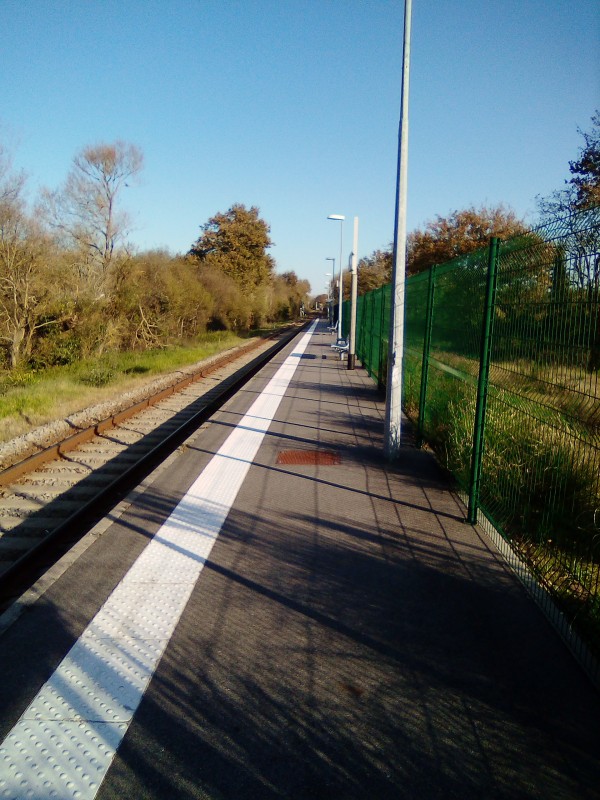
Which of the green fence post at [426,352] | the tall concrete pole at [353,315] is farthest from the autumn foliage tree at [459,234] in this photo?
the green fence post at [426,352]

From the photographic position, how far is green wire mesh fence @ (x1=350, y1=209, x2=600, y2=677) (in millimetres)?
3539

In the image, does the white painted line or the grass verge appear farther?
the grass verge

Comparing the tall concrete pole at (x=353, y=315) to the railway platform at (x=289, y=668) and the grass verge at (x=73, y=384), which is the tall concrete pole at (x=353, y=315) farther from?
the railway platform at (x=289, y=668)

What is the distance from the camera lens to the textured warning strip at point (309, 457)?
7.85 meters

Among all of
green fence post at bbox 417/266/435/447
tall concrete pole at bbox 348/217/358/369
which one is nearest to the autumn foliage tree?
tall concrete pole at bbox 348/217/358/369

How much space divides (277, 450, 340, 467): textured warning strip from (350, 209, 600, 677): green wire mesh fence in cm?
165

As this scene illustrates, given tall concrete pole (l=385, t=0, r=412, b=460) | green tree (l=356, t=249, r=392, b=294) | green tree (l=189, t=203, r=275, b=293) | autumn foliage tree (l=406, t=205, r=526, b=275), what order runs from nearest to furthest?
tall concrete pole (l=385, t=0, r=412, b=460)
autumn foliage tree (l=406, t=205, r=526, b=275)
green tree (l=356, t=249, r=392, b=294)
green tree (l=189, t=203, r=275, b=293)

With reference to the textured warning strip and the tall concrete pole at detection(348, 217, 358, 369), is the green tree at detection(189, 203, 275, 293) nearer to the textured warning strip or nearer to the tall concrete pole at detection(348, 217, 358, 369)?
the tall concrete pole at detection(348, 217, 358, 369)

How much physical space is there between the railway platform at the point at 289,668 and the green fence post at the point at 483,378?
335 millimetres

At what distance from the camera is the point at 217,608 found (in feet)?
13.2

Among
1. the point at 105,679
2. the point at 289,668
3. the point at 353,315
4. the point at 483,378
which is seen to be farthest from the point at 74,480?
the point at 353,315

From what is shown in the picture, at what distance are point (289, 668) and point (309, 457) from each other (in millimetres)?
4836

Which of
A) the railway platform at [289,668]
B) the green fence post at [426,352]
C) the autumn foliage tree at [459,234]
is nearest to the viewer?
the railway platform at [289,668]

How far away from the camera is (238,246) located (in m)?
62.4
